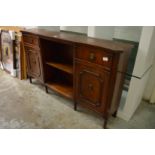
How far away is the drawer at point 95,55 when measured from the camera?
1.46 m

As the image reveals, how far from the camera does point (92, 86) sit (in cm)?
172

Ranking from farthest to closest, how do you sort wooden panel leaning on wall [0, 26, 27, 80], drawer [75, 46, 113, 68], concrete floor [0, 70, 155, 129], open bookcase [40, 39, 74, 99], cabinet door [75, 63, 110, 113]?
wooden panel leaning on wall [0, 26, 27, 80], open bookcase [40, 39, 74, 99], concrete floor [0, 70, 155, 129], cabinet door [75, 63, 110, 113], drawer [75, 46, 113, 68]

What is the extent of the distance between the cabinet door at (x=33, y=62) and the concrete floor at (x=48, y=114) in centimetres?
30

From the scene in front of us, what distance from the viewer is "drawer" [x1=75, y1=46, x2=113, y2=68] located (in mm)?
1455

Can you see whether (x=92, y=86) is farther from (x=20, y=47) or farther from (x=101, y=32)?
(x=20, y=47)

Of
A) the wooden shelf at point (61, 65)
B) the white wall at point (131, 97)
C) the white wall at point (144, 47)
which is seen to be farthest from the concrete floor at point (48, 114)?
the white wall at point (144, 47)

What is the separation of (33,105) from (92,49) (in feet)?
4.10

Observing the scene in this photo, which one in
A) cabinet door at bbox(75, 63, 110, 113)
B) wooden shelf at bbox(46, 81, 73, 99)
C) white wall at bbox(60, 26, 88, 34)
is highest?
white wall at bbox(60, 26, 88, 34)

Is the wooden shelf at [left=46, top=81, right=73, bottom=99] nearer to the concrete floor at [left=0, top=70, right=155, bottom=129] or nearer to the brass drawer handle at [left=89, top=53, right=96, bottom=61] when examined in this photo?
the concrete floor at [left=0, top=70, right=155, bottom=129]

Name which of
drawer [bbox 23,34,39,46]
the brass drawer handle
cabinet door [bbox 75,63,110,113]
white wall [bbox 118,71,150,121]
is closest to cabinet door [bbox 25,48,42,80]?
drawer [bbox 23,34,39,46]

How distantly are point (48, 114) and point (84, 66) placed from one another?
34.0 inches

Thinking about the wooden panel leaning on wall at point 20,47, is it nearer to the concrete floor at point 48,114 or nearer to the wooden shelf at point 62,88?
the concrete floor at point 48,114

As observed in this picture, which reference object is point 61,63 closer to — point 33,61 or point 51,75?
point 51,75

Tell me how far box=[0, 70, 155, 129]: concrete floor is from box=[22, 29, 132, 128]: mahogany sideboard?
0.58 ft
